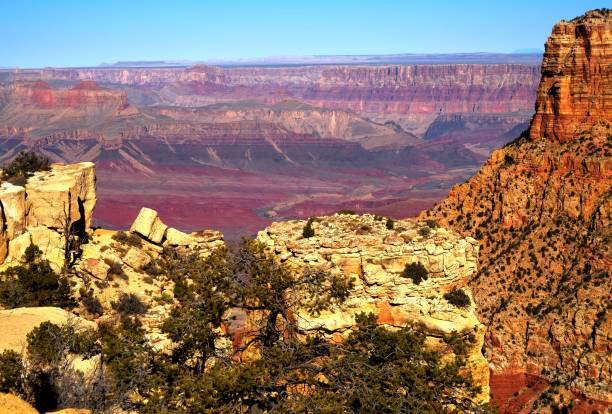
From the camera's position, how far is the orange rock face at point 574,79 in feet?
172

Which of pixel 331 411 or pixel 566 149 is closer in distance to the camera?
pixel 331 411

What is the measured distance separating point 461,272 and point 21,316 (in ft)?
70.8

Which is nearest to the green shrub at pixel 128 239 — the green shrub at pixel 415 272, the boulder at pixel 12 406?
the green shrub at pixel 415 272

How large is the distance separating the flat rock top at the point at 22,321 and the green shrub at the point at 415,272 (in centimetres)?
1592

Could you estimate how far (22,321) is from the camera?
2539 centimetres

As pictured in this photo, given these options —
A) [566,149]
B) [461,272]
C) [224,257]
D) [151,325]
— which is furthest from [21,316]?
[566,149]

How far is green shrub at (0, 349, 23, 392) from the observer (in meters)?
18.4

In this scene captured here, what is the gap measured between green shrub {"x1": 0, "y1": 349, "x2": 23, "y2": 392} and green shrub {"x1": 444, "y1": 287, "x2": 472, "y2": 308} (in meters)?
17.8

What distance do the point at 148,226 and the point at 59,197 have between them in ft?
27.8

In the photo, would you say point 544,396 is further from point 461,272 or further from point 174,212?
point 174,212

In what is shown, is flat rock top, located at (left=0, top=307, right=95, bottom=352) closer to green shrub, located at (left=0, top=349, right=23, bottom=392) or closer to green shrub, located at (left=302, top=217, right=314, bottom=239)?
green shrub, located at (left=0, top=349, right=23, bottom=392)

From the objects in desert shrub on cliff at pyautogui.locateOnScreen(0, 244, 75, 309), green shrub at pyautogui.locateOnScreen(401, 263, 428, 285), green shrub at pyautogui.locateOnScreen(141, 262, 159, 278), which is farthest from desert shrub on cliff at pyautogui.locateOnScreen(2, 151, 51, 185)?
green shrub at pyautogui.locateOnScreen(401, 263, 428, 285)

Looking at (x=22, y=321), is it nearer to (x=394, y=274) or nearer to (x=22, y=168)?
(x=394, y=274)

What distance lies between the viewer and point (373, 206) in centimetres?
19288
